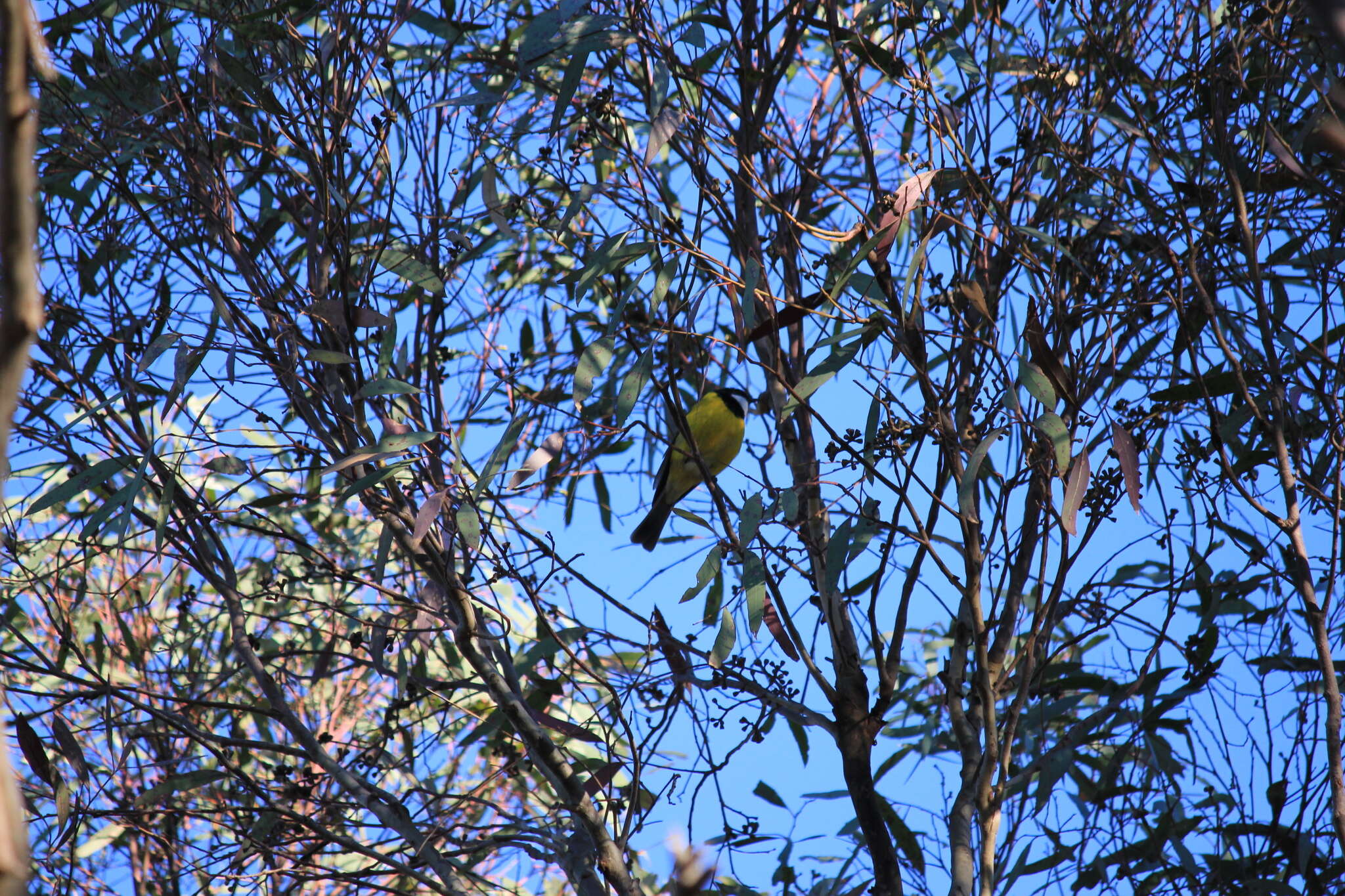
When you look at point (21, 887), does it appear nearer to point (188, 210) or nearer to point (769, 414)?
point (188, 210)

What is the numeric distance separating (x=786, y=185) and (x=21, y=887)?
257cm

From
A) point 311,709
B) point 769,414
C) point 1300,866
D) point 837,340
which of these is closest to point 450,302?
point 769,414

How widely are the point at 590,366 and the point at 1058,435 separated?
0.77 metres

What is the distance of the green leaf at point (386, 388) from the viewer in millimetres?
1959

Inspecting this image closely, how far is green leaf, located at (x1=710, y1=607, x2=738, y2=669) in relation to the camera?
2.02 metres

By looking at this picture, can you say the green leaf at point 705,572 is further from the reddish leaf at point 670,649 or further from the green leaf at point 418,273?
the green leaf at point 418,273

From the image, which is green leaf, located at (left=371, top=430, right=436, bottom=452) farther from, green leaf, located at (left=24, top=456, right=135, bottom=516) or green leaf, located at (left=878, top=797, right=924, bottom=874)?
green leaf, located at (left=878, top=797, right=924, bottom=874)

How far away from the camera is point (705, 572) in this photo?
2016 millimetres

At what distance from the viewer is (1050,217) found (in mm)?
2504

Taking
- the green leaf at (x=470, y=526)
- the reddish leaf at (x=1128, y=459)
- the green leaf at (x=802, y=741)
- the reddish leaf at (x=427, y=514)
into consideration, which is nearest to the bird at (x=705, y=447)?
the green leaf at (x=802, y=741)

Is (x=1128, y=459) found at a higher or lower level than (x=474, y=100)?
lower

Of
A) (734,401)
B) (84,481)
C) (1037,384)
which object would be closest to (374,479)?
(84,481)

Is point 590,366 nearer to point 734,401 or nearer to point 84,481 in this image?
point 84,481

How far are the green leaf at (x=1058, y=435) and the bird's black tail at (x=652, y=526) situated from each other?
2722mm
